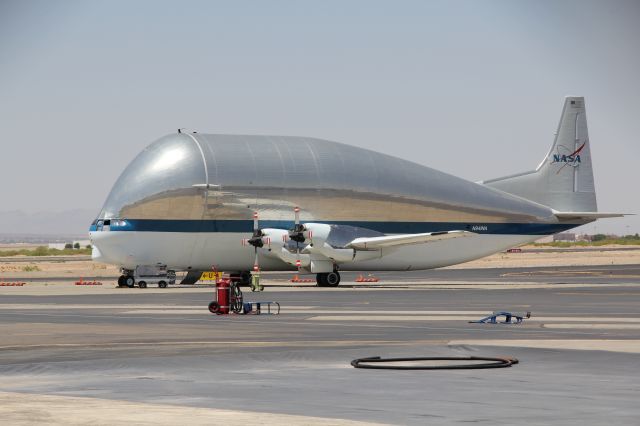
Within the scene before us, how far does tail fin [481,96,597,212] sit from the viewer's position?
279 ft

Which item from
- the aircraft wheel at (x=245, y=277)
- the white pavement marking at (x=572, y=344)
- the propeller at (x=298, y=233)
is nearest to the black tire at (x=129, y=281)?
the aircraft wheel at (x=245, y=277)

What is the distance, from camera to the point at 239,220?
2963 inches

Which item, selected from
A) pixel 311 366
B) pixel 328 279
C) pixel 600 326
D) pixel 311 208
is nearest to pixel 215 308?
pixel 600 326

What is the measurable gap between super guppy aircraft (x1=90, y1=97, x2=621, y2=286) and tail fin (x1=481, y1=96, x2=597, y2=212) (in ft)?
0.32

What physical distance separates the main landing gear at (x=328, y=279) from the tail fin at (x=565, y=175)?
1708cm

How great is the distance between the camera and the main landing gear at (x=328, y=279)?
73.1 meters

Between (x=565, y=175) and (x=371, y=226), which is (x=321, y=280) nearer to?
(x=371, y=226)

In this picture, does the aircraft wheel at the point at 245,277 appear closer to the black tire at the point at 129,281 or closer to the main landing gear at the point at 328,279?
the main landing gear at the point at 328,279

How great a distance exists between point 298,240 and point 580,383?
52729mm

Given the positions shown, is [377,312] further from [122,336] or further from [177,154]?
[177,154]

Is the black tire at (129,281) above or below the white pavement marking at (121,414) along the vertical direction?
above

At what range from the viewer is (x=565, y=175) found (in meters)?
85.6

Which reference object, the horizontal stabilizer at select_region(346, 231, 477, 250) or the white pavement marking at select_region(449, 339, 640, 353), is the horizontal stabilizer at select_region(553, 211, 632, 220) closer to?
the horizontal stabilizer at select_region(346, 231, 477, 250)

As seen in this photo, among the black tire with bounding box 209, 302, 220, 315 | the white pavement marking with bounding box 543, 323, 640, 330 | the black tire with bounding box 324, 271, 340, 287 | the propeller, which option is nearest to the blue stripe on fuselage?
the propeller
